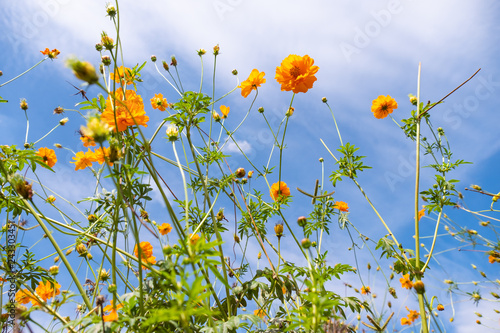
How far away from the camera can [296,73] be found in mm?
2164

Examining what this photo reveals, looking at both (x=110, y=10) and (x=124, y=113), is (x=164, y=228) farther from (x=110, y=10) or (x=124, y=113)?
(x=110, y=10)

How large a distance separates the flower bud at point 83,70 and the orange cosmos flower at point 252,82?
1.73 meters

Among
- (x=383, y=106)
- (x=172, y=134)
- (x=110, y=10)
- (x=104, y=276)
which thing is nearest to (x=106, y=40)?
(x=110, y=10)

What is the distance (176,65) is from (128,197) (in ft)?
5.49

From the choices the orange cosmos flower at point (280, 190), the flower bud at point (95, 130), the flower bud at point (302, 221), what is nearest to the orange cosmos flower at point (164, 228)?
the orange cosmos flower at point (280, 190)

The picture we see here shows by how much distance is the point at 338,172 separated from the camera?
2432 millimetres

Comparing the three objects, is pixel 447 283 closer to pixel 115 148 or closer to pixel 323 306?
pixel 323 306

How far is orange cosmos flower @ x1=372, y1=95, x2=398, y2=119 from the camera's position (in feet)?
8.64

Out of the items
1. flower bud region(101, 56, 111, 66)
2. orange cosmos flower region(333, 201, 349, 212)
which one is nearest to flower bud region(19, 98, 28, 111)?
flower bud region(101, 56, 111, 66)

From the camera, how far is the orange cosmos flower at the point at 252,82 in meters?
2.48

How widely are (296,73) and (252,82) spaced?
0.43 metres

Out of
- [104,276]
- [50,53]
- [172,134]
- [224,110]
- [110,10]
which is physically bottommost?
[104,276]

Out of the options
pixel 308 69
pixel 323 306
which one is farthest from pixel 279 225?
pixel 308 69

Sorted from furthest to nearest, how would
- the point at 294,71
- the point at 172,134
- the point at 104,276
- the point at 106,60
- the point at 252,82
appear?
the point at 252,82
the point at 294,71
the point at 106,60
the point at 104,276
the point at 172,134
